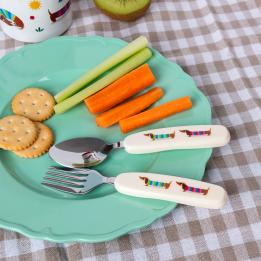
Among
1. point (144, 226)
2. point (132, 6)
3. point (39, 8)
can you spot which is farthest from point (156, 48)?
point (144, 226)

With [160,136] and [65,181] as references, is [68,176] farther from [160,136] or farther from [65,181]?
[160,136]

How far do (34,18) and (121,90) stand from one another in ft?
0.69

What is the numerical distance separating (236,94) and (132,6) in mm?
268

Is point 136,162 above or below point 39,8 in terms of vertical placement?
below

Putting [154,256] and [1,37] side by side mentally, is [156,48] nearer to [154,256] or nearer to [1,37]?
[1,37]

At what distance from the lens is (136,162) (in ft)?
2.31

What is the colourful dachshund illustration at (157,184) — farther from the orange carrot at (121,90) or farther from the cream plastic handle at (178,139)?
the orange carrot at (121,90)

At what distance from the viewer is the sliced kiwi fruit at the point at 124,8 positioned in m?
0.91

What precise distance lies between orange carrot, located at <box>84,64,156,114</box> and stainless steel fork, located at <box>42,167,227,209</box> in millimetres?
131

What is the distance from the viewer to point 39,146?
70 cm

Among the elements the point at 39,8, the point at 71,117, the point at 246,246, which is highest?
the point at 39,8

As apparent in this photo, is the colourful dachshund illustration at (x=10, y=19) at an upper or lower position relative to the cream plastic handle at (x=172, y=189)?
upper

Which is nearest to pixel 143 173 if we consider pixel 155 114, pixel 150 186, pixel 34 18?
pixel 150 186

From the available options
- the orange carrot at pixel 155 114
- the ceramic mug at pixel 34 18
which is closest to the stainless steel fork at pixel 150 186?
the orange carrot at pixel 155 114
